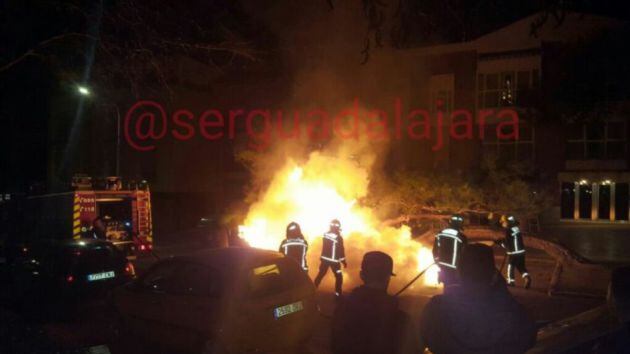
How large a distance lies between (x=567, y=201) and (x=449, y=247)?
20.6 meters

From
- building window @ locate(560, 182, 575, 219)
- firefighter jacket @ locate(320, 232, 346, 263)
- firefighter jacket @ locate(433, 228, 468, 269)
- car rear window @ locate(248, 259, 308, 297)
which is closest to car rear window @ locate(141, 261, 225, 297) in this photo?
car rear window @ locate(248, 259, 308, 297)

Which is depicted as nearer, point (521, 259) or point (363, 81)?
point (521, 259)

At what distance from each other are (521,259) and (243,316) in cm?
714

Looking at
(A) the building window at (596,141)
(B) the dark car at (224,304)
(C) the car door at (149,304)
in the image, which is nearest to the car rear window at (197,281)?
(B) the dark car at (224,304)

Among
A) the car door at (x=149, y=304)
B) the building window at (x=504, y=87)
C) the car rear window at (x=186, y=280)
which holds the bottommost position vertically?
the car door at (x=149, y=304)

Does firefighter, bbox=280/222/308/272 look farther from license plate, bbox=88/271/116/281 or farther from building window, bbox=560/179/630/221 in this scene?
building window, bbox=560/179/630/221

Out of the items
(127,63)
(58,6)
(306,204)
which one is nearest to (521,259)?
(306,204)

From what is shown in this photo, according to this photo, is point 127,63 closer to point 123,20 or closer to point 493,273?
point 123,20

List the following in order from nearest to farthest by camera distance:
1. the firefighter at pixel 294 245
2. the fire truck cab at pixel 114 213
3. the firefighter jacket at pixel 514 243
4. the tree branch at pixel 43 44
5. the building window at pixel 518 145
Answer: the tree branch at pixel 43 44 → the firefighter at pixel 294 245 → the firefighter jacket at pixel 514 243 → the fire truck cab at pixel 114 213 → the building window at pixel 518 145

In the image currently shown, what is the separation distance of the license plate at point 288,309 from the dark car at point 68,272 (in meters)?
4.74

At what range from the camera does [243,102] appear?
89.2 feet

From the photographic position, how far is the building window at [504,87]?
26125mm

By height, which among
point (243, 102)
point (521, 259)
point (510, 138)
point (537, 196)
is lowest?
point (521, 259)

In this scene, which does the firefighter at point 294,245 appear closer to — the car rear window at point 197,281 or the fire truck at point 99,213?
the car rear window at point 197,281
